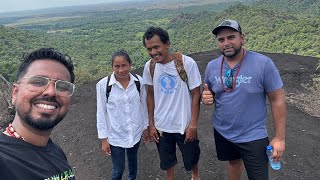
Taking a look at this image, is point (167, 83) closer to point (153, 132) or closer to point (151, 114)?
point (151, 114)

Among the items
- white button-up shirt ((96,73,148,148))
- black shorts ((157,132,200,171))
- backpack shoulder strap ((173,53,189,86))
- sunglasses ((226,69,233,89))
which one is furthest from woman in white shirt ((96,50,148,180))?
sunglasses ((226,69,233,89))

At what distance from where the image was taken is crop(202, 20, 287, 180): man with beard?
6.82 feet

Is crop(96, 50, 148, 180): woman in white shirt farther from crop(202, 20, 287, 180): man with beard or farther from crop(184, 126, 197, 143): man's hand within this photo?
crop(202, 20, 287, 180): man with beard

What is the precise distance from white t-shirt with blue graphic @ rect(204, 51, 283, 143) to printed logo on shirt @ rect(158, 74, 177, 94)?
0.29 m

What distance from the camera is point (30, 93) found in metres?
1.30

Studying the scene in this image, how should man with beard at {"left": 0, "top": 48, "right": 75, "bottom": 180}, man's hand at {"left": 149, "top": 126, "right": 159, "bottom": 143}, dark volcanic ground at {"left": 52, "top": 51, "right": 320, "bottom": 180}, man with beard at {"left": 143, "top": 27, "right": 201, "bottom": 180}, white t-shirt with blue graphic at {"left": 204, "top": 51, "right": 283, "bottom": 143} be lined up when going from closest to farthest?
man with beard at {"left": 0, "top": 48, "right": 75, "bottom": 180}
white t-shirt with blue graphic at {"left": 204, "top": 51, "right": 283, "bottom": 143}
man with beard at {"left": 143, "top": 27, "right": 201, "bottom": 180}
man's hand at {"left": 149, "top": 126, "right": 159, "bottom": 143}
dark volcanic ground at {"left": 52, "top": 51, "right": 320, "bottom": 180}

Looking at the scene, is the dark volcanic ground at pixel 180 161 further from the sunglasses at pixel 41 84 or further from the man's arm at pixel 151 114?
the sunglasses at pixel 41 84

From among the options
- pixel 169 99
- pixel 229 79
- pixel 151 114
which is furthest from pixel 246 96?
pixel 151 114

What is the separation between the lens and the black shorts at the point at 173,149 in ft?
8.57

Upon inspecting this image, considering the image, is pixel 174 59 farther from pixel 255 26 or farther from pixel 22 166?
pixel 255 26

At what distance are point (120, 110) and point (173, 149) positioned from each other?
619mm

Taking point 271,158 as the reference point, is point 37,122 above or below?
above

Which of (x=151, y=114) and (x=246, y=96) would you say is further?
(x=151, y=114)

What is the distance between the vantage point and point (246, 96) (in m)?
2.12
